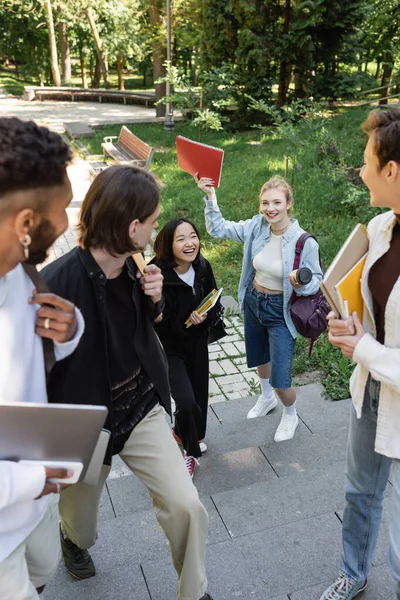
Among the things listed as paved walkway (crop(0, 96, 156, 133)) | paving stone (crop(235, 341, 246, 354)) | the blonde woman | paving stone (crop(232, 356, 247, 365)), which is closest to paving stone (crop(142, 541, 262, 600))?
the blonde woman

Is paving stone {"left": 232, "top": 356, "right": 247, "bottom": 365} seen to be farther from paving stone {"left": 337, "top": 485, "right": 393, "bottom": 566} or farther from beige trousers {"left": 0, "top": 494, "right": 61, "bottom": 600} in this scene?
beige trousers {"left": 0, "top": 494, "right": 61, "bottom": 600}

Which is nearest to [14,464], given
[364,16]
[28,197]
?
[28,197]

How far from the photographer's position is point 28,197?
61.9 inches

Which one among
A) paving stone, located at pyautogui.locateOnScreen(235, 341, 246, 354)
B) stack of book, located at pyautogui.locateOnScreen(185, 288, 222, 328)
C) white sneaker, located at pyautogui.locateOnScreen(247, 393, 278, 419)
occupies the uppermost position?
stack of book, located at pyautogui.locateOnScreen(185, 288, 222, 328)

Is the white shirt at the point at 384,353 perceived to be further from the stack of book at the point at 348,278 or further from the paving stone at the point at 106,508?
the paving stone at the point at 106,508

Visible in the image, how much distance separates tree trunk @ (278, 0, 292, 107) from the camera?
16.0 meters

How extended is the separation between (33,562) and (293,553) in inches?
54.0

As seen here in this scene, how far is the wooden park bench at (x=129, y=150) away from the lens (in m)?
12.2

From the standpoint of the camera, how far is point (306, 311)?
380 cm

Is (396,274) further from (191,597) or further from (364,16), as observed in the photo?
(364,16)

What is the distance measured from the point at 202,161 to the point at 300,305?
144cm

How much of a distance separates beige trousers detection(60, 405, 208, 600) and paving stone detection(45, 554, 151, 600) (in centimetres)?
30

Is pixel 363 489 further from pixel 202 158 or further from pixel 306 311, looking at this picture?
pixel 202 158

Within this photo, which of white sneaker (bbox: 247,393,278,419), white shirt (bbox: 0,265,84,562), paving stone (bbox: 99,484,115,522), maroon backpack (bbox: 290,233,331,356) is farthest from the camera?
white sneaker (bbox: 247,393,278,419)
